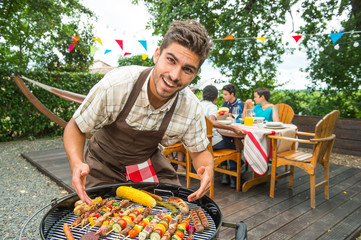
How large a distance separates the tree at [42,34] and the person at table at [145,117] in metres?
6.07

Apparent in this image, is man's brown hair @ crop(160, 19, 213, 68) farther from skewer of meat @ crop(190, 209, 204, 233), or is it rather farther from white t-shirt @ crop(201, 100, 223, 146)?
white t-shirt @ crop(201, 100, 223, 146)

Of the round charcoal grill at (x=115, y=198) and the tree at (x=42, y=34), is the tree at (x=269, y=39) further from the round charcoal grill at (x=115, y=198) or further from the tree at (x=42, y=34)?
the round charcoal grill at (x=115, y=198)

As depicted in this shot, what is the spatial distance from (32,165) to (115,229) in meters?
4.38

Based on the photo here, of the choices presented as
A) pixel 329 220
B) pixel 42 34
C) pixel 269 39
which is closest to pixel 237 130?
pixel 329 220

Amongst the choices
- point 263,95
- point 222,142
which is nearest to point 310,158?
point 222,142

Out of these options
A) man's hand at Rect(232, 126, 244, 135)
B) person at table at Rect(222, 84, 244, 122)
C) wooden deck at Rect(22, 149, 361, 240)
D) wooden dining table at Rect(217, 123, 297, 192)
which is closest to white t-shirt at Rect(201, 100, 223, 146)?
wooden dining table at Rect(217, 123, 297, 192)

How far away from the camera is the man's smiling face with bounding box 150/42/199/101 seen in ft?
4.21

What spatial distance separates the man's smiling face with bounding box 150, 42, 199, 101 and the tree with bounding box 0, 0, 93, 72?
6251mm

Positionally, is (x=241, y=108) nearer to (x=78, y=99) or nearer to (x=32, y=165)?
(x=78, y=99)

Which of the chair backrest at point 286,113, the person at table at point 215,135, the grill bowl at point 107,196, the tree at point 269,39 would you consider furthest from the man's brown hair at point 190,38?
the tree at point 269,39

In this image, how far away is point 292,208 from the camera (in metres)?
2.83

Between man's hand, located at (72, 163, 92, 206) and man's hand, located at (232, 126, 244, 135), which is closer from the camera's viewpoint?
man's hand, located at (72, 163, 92, 206)

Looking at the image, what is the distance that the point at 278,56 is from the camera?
22.1 feet

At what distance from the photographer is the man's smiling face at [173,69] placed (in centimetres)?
128
